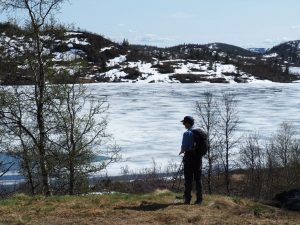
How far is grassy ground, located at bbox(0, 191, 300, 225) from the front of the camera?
995cm

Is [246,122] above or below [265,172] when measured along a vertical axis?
above

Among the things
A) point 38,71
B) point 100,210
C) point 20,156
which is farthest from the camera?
point 20,156

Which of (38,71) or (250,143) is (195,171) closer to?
(38,71)

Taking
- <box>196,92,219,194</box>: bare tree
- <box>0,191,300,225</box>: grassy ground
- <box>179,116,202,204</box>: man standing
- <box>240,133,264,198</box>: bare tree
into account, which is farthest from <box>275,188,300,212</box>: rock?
<box>240,133,264,198</box>: bare tree

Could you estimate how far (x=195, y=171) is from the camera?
1148 cm

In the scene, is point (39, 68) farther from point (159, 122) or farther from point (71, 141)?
point (159, 122)

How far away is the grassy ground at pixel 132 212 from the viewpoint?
32.6ft

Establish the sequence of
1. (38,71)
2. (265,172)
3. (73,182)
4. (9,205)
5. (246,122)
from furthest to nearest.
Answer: (246,122)
(265,172)
(73,182)
(38,71)
(9,205)

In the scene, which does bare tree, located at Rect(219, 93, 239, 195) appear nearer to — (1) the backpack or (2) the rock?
(2) the rock

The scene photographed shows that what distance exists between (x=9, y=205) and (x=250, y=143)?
44.9 m

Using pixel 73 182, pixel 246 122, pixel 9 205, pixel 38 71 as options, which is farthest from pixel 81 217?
pixel 246 122

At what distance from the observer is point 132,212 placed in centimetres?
1066

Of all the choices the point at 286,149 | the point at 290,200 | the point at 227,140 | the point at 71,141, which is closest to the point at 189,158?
the point at 290,200

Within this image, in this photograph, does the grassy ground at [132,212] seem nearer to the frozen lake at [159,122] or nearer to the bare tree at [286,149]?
the frozen lake at [159,122]
